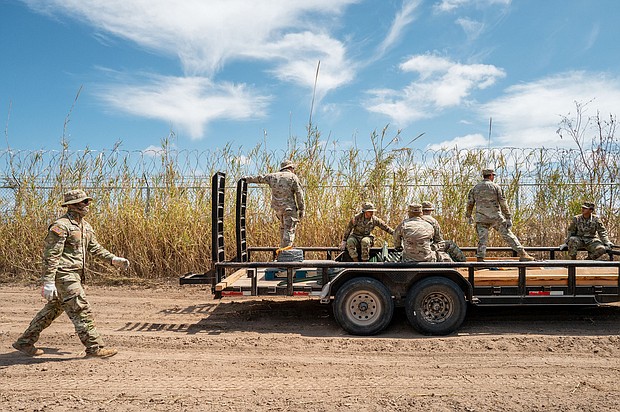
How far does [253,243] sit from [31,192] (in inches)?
213

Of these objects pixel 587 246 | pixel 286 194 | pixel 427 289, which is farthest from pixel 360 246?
pixel 587 246

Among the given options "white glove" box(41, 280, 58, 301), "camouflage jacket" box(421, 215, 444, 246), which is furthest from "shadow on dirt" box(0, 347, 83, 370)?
"camouflage jacket" box(421, 215, 444, 246)

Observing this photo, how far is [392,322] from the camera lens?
A: 7.04 m

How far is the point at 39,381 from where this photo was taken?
4.88 metres

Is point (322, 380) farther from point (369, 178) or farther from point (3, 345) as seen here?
point (369, 178)

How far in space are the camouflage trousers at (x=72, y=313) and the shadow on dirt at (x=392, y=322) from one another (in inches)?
52.8

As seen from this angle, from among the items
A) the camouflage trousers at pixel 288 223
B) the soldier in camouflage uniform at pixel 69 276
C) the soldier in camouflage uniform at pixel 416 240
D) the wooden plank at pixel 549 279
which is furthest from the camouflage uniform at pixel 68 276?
the wooden plank at pixel 549 279

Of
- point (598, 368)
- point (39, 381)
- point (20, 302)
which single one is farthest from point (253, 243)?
point (598, 368)

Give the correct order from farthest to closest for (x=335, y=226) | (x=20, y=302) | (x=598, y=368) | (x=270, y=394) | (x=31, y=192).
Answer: (x=31, y=192)
(x=335, y=226)
(x=20, y=302)
(x=598, y=368)
(x=270, y=394)

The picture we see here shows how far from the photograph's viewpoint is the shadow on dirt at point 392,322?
6641 millimetres

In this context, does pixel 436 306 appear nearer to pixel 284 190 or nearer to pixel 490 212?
pixel 490 212

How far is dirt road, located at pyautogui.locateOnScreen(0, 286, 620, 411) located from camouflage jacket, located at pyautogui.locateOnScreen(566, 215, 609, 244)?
1172 mm

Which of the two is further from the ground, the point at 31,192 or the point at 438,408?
the point at 31,192

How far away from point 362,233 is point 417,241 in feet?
4.59
